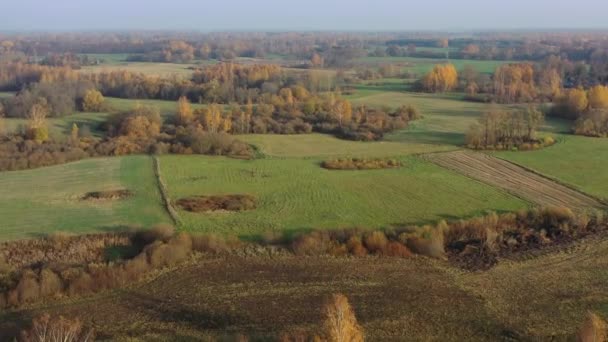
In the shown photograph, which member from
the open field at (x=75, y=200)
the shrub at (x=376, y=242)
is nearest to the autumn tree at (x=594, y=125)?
the shrub at (x=376, y=242)

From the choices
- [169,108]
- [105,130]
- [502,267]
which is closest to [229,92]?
[169,108]

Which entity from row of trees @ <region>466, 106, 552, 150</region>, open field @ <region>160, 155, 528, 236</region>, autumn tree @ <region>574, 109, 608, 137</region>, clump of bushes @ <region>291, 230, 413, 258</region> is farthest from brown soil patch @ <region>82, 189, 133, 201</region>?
autumn tree @ <region>574, 109, 608, 137</region>

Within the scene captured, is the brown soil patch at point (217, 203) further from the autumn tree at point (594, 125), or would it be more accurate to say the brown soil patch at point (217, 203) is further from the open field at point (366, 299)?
the autumn tree at point (594, 125)

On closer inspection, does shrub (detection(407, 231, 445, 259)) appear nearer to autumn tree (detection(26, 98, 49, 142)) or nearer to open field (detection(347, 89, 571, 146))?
open field (detection(347, 89, 571, 146))

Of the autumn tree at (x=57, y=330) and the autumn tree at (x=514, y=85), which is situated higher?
the autumn tree at (x=514, y=85)

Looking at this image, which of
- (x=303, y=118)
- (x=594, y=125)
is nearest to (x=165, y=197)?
(x=303, y=118)

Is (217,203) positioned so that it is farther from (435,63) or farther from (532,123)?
(435,63)

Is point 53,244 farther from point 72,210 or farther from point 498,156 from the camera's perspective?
point 498,156
